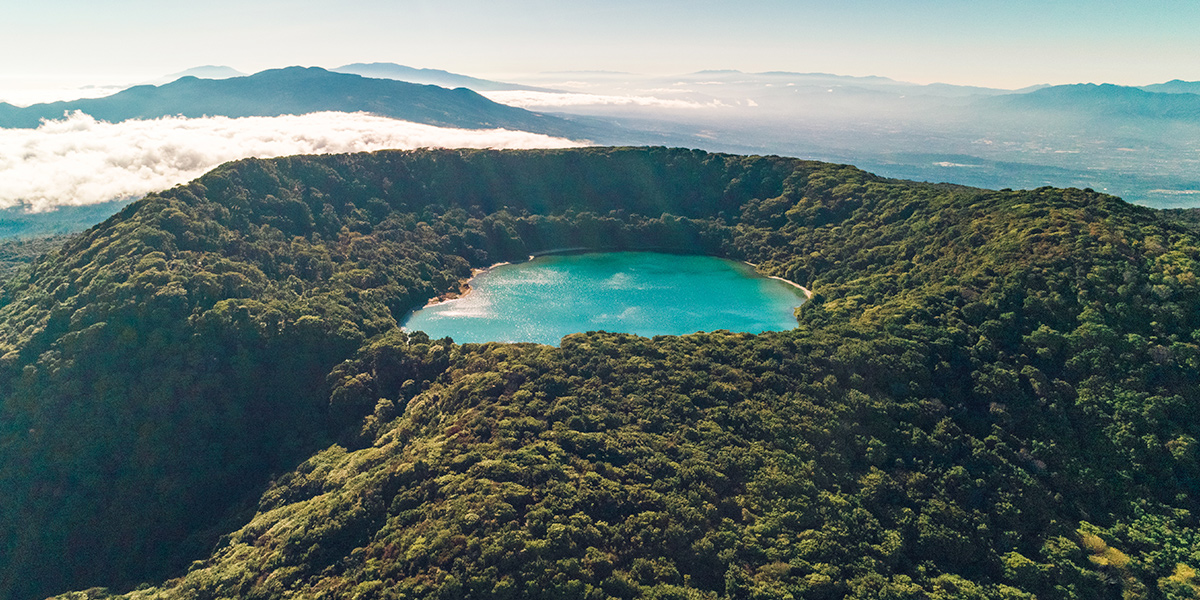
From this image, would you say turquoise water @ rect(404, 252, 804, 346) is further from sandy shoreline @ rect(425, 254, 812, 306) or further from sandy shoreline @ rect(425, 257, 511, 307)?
sandy shoreline @ rect(425, 257, 511, 307)

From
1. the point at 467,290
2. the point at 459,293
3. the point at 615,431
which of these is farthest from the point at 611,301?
the point at 615,431

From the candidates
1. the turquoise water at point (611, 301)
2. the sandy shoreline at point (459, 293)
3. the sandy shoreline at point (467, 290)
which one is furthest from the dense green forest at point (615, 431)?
the sandy shoreline at point (459, 293)

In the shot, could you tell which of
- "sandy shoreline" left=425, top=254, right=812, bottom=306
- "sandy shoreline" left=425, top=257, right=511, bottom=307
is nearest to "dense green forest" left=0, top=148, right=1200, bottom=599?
"sandy shoreline" left=425, top=254, right=812, bottom=306

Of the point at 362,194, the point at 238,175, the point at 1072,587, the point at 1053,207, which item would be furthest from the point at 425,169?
the point at 1072,587

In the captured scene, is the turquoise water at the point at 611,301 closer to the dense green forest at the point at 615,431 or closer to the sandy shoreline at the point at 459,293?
the sandy shoreline at the point at 459,293

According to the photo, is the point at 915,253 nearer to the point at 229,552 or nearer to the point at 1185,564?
the point at 1185,564
